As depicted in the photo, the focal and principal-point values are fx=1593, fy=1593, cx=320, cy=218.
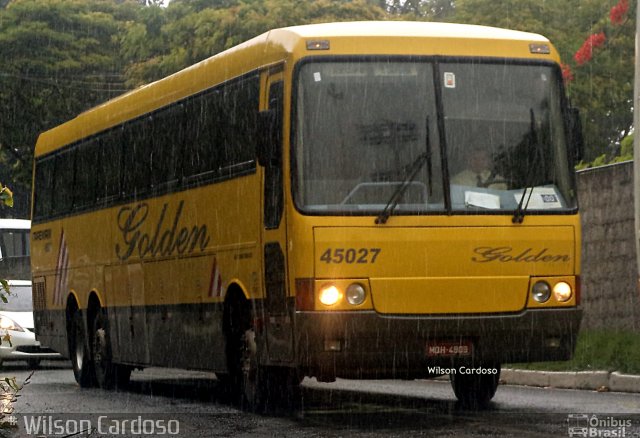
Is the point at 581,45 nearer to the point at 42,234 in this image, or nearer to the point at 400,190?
the point at 42,234

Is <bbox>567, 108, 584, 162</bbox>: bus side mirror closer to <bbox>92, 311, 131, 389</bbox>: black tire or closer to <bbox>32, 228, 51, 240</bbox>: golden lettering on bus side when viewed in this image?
<bbox>92, 311, 131, 389</bbox>: black tire

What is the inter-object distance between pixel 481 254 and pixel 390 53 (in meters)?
1.81

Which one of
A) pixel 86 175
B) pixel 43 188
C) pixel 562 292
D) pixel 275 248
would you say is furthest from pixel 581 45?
pixel 275 248

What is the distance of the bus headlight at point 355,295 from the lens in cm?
1238

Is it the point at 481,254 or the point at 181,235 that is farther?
Answer: the point at 181,235

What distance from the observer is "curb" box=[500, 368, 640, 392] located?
16.1 meters

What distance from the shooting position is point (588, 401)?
14516 millimetres

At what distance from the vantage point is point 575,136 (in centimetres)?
1323

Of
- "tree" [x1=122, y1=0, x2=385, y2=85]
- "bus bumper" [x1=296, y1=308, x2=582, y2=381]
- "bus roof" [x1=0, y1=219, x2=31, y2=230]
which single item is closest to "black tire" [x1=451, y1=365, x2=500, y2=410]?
"bus bumper" [x1=296, y1=308, x2=582, y2=381]

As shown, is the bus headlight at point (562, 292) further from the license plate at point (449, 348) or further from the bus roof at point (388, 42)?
the bus roof at point (388, 42)

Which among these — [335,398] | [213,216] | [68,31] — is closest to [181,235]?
[213,216]

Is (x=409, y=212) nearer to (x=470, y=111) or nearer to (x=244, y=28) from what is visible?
(x=470, y=111)

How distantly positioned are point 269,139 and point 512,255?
85.6 inches

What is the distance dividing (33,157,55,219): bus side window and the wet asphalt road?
345cm
